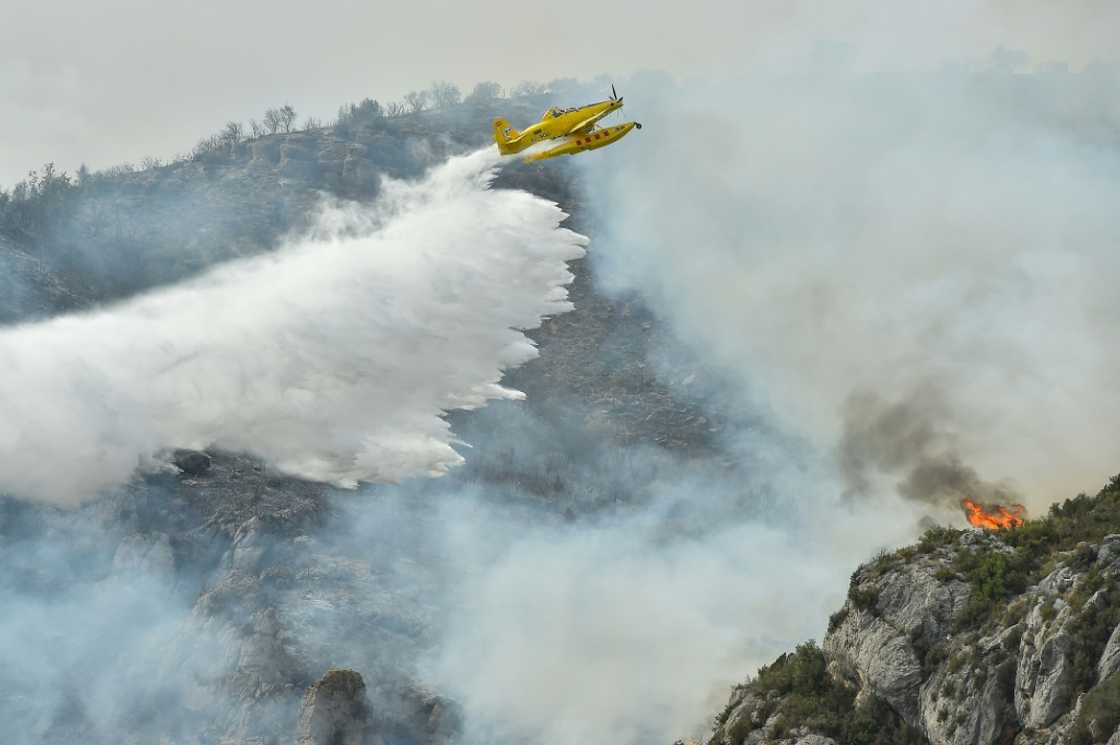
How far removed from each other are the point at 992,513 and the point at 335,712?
4538cm

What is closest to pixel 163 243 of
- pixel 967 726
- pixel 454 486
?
pixel 454 486

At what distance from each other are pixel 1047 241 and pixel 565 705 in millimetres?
62241

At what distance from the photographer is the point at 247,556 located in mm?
95562

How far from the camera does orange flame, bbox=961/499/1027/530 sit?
3411 inches

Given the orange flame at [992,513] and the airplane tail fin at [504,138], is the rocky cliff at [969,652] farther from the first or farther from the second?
the airplane tail fin at [504,138]

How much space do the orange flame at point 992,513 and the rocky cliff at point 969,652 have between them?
31238mm

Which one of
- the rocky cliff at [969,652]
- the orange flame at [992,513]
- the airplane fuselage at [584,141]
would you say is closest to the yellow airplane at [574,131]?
the airplane fuselage at [584,141]

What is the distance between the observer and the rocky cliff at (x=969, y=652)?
133 ft

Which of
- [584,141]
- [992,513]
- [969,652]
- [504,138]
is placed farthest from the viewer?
[992,513]

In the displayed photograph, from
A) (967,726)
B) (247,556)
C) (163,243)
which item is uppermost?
(163,243)

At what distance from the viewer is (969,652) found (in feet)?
150

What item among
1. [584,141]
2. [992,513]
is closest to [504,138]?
[584,141]

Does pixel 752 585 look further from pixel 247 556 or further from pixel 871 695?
pixel 871 695

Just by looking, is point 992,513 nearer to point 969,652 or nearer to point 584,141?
point 584,141
